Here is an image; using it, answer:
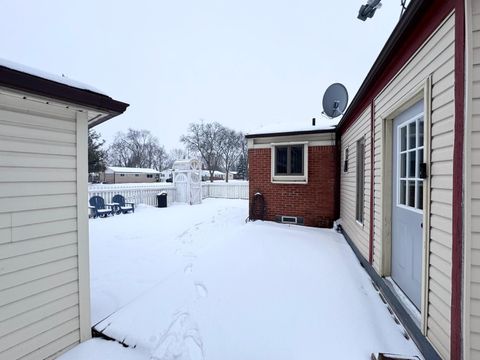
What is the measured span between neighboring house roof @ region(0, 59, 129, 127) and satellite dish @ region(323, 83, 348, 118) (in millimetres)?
6510

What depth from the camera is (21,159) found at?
2.00 m

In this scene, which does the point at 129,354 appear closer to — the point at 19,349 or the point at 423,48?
the point at 19,349

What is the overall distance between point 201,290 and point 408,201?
107 inches

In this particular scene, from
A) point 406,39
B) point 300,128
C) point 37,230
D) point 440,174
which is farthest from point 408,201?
point 300,128

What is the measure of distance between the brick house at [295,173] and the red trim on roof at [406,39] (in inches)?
125

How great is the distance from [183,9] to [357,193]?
16209mm

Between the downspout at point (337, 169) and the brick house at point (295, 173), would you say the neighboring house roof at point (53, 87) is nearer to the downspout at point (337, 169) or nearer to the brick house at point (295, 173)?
the brick house at point (295, 173)


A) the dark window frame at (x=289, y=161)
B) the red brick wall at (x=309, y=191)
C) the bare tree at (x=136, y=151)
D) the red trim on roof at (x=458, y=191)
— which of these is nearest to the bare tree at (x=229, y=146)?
the bare tree at (x=136, y=151)

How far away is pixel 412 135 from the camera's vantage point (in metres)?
2.62

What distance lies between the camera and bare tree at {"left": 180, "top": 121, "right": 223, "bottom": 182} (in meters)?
35.4

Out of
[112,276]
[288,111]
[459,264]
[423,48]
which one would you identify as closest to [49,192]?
[112,276]

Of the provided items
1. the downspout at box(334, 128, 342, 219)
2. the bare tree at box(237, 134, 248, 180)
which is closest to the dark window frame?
the downspout at box(334, 128, 342, 219)

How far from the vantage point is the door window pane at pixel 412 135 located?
255 centimetres

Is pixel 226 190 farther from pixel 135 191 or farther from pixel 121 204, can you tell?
pixel 121 204
